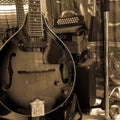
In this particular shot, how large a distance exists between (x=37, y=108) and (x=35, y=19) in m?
0.50

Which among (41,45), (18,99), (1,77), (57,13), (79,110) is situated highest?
(57,13)

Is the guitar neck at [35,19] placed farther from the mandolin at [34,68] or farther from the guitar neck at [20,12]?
the guitar neck at [20,12]

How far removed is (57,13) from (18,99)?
967 millimetres

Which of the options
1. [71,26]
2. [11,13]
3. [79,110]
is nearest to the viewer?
[79,110]

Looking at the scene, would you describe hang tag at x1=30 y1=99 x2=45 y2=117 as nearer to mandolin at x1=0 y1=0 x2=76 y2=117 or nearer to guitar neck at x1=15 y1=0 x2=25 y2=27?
mandolin at x1=0 y1=0 x2=76 y2=117

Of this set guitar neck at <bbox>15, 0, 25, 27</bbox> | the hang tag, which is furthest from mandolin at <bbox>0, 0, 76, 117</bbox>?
guitar neck at <bbox>15, 0, 25, 27</bbox>

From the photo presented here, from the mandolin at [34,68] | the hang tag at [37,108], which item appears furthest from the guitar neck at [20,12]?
the hang tag at [37,108]

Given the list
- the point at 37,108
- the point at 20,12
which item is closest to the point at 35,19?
the point at 20,12

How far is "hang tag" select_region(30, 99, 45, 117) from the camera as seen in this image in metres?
1.33

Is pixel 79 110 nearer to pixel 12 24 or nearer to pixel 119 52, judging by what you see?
pixel 119 52

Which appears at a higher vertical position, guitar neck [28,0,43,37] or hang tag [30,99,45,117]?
guitar neck [28,0,43,37]

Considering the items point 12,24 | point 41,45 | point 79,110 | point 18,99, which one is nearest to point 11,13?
point 12,24

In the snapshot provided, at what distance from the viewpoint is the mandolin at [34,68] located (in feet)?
4.28

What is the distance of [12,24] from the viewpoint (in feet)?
6.18
